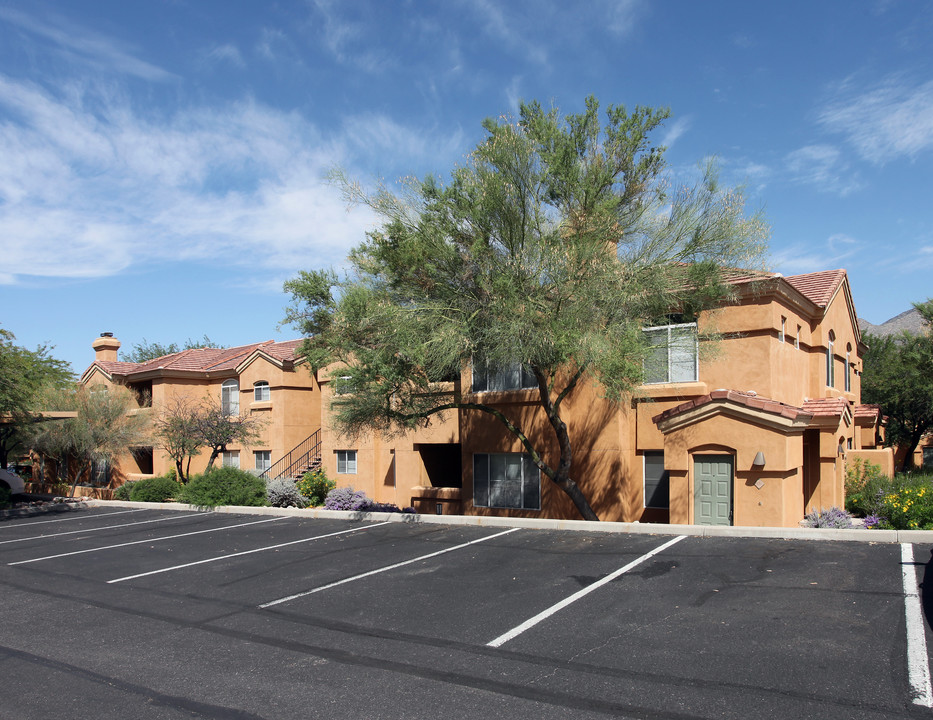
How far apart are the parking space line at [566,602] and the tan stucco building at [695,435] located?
433 cm

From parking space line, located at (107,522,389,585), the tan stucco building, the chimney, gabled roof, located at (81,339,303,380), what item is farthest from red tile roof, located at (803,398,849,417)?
the chimney

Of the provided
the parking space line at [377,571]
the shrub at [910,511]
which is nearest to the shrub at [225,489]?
the parking space line at [377,571]

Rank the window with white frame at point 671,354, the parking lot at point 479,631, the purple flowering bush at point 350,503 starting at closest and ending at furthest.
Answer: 1. the parking lot at point 479,631
2. the window with white frame at point 671,354
3. the purple flowering bush at point 350,503

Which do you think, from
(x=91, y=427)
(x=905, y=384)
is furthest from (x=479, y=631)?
(x=905, y=384)

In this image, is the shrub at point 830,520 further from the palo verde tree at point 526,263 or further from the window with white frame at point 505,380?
the window with white frame at point 505,380

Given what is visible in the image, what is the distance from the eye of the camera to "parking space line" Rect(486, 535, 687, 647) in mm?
7762

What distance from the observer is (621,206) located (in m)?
15.3

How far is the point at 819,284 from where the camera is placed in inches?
816

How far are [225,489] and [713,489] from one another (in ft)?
45.3

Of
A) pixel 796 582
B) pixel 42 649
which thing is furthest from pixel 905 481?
pixel 42 649

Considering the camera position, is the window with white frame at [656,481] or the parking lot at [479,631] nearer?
the parking lot at [479,631]

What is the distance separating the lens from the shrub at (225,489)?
21547 mm

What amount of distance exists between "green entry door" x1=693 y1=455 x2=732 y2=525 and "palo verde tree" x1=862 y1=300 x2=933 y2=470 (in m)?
18.3

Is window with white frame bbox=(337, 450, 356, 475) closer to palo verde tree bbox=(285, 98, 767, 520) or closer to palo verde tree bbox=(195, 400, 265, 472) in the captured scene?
palo verde tree bbox=(195, 400, 265, 472)
